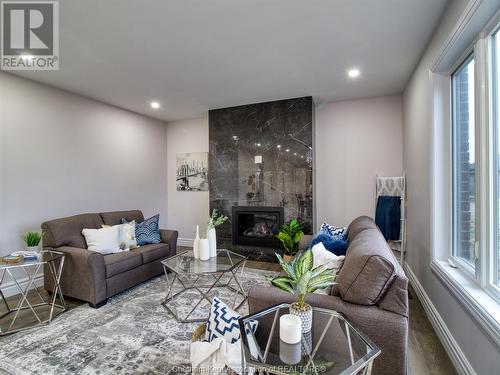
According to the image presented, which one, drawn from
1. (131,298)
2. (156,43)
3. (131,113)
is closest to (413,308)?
(131,298)

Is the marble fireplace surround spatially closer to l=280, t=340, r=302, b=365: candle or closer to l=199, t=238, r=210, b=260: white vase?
l=199, t=238, r=210, b=260: white vase

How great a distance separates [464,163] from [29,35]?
407 cm

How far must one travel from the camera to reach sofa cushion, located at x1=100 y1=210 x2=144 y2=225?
361 cm

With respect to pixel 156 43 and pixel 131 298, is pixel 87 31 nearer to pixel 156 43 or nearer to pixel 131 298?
pixel 156 43

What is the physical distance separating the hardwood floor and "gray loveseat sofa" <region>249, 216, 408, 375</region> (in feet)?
2.02

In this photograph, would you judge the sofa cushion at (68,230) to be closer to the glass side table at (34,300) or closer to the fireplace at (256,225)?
the glass side table at (34,300)

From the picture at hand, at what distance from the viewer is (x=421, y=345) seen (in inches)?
80.1

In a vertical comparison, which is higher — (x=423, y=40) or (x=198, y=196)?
(x=423, y=40)

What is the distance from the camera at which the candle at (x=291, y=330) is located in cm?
121

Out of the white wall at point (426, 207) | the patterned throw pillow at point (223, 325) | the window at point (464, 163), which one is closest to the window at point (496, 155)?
the window at point (464, 163)

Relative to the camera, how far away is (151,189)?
5176 millimetres

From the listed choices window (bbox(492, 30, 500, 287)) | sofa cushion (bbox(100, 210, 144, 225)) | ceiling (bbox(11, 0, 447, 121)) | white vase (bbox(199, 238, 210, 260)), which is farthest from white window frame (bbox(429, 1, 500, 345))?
sofa cushion (bbox(100, 210, 144, 225))

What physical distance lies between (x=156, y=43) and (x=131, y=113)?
2.59 m

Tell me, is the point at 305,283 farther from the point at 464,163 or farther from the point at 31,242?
the point at 31,242
